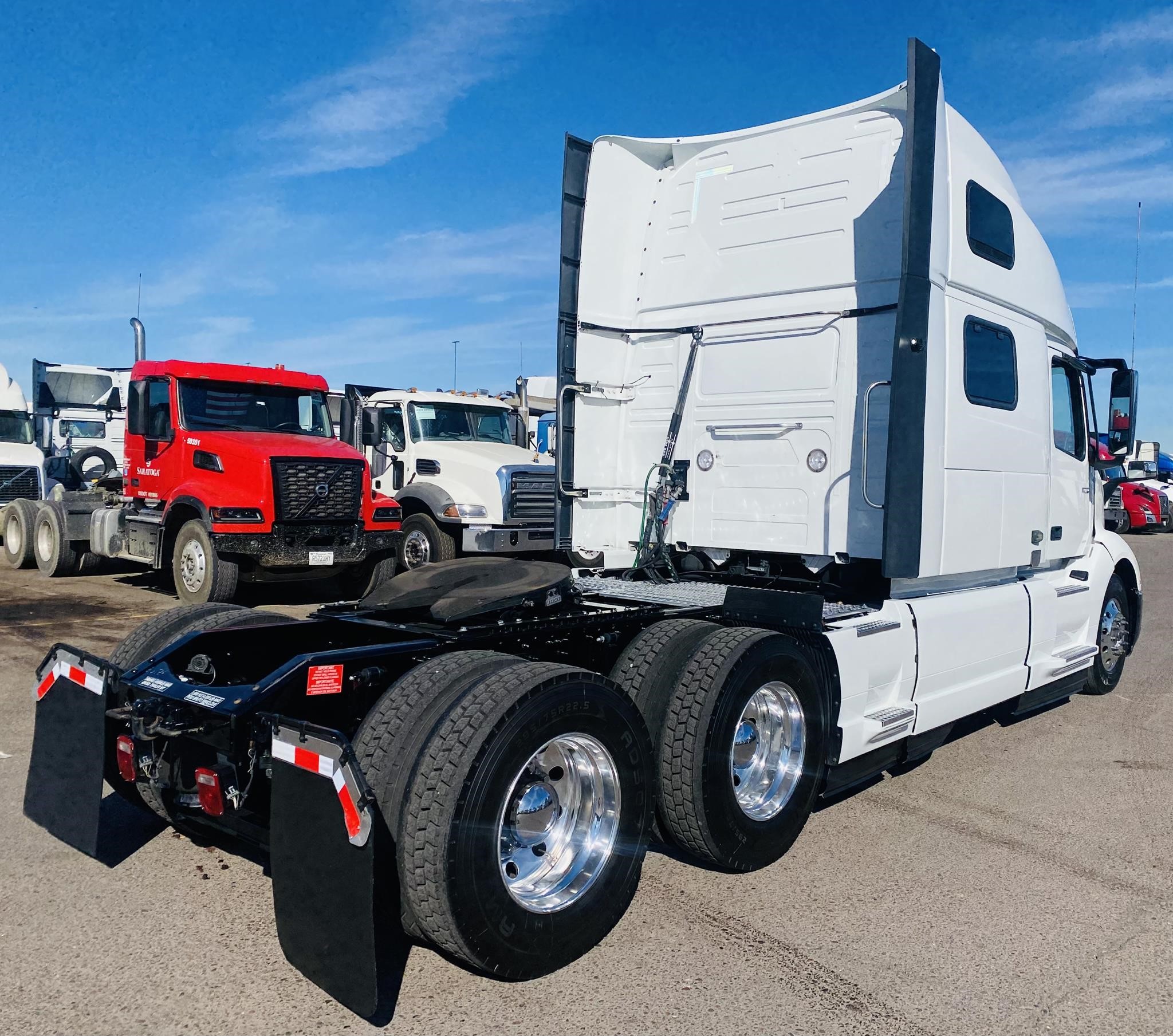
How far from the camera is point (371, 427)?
1241 cm

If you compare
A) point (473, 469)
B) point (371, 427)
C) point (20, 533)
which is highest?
point (371, 427)

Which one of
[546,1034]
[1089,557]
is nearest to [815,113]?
[1089,557]

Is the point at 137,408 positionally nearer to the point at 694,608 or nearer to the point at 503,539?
the point at 503,539

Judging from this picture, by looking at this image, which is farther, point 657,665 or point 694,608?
point 694,608

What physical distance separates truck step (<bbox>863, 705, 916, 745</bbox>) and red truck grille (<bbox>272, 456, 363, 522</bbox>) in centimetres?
753

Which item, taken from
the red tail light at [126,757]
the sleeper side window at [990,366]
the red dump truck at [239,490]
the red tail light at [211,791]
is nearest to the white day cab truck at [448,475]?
the red dump truck at [239,490]

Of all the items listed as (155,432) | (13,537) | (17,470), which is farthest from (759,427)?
(17,470)

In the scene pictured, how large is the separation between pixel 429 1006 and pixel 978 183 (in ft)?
15.9

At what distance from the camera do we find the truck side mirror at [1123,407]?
7285 mm

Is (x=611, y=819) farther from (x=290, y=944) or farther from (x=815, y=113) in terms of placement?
(x=815, y=113)

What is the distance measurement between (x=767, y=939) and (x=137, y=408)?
1028 centimetres

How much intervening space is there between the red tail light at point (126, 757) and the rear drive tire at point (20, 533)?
40.9 ft

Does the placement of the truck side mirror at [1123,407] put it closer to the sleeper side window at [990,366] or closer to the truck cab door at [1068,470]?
the truck cab door at [1068,470]

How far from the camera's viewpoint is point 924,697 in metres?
5.29
